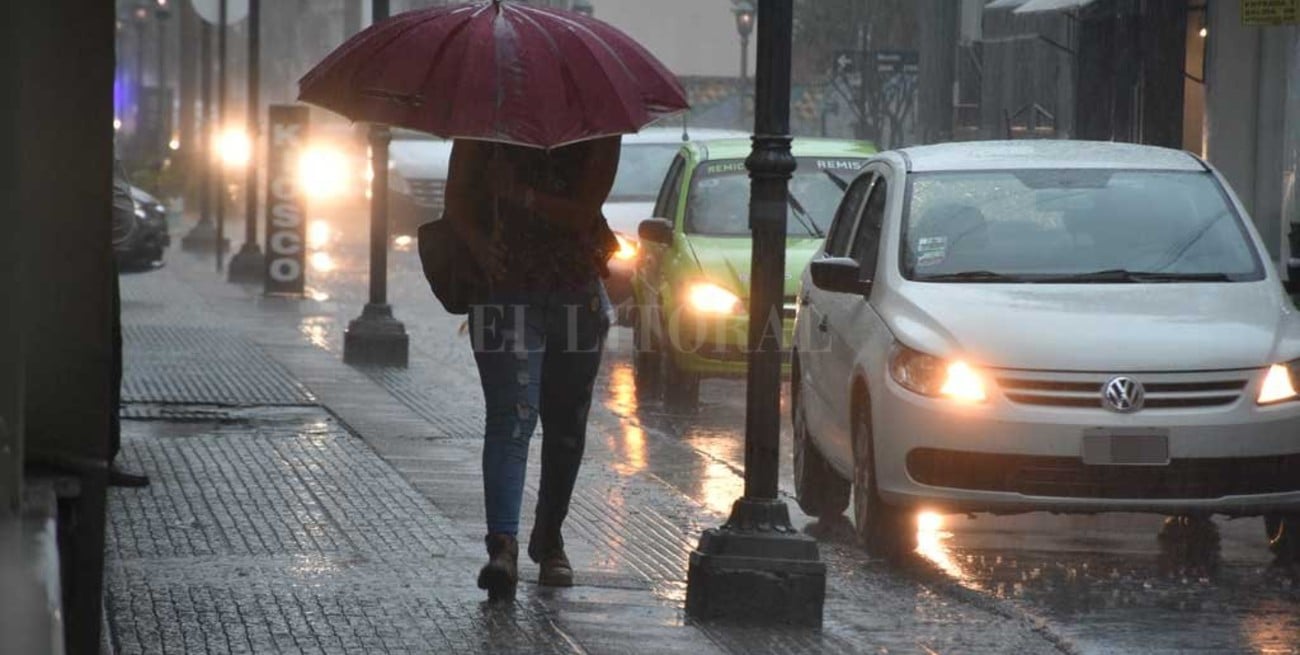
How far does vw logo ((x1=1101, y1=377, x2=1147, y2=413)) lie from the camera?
930 cm

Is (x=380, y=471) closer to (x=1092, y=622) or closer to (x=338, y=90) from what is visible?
(x=338, y=90)

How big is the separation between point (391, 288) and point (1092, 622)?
2034 cm

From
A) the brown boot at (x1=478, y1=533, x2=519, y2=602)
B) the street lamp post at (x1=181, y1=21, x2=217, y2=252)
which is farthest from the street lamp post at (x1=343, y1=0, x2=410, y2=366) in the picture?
the street lamp post at (x1=181, y1=21, x2=217, y2=252)

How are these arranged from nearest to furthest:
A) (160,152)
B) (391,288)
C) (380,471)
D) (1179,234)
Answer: (1179,234), (380,471), (391,288), (160,152)

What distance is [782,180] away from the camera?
8.27 metres

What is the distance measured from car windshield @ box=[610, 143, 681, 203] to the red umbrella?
45.1ft

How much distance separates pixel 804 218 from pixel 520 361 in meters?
8.47

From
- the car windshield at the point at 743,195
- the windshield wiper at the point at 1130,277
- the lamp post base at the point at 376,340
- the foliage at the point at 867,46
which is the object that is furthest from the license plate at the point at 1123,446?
the foliage at the point at 867,46

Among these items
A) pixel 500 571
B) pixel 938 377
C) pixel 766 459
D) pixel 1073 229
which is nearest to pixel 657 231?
pixel 1073 229

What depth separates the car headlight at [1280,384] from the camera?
945 cm

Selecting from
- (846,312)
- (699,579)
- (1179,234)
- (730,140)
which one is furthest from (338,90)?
(730,140)

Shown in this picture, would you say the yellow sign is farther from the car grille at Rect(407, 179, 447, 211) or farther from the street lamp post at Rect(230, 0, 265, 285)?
the car grille at Rect(407, 179, 447, 211)

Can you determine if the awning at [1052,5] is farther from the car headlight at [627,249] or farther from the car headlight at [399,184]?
the car headlight at [399,184]

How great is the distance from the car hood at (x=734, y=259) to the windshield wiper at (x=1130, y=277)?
5244mm
